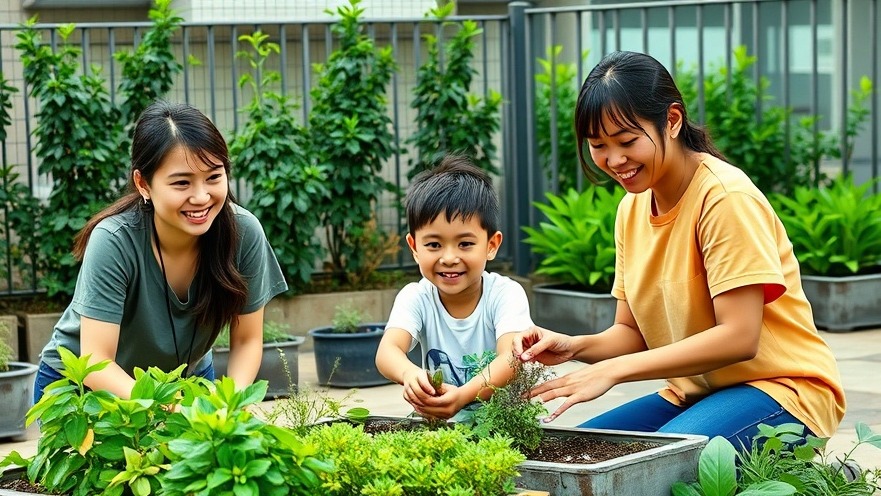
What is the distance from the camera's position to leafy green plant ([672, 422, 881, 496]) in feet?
8.65

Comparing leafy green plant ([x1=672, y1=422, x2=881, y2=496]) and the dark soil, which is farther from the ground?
the dark soil

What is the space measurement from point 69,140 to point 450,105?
2220 millimetres

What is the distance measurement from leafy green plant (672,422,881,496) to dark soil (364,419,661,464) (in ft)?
0.45

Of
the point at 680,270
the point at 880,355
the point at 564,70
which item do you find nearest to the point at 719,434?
the point at 680,270

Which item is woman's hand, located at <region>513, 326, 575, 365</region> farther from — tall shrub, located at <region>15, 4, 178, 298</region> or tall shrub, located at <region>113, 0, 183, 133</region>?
tall shrub, located at <region>113, 0, 183, 133</region>

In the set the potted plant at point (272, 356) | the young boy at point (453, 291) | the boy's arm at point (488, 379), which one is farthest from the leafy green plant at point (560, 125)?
the boy's arm at point (488, 379)

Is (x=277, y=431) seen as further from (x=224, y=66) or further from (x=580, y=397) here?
(x=224, y=66)

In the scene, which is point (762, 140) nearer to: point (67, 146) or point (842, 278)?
point (842, 278)

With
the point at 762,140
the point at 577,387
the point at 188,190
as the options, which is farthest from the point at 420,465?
the point at 762,140

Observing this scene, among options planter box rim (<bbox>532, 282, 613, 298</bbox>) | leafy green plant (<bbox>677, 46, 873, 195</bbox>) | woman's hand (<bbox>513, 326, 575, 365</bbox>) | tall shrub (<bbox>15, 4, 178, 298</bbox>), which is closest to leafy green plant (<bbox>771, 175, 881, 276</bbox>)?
leafy green plant (<bbox>677, 46, 873, 195</bbox>)

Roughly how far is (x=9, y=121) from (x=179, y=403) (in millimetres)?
4867

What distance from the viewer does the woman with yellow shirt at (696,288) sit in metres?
2.97

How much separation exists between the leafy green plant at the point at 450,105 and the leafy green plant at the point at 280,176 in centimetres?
81

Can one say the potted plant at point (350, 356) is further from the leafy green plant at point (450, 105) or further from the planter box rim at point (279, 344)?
the leafy green plant at point (450, 105)
